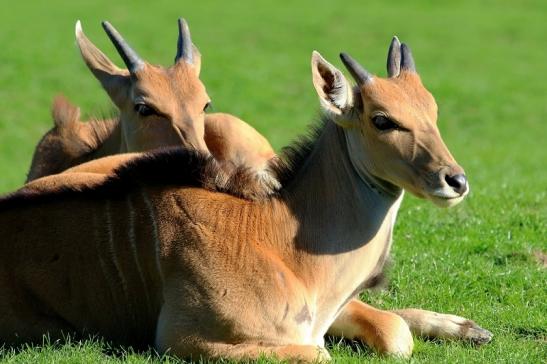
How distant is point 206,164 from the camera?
7.32 m

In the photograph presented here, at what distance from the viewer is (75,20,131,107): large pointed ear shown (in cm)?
1039

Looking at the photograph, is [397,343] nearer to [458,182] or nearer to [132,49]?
[458,182]

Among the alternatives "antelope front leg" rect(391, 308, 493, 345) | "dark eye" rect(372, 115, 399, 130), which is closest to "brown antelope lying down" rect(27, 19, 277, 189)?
"antelope front leg" rect(391, 308, 493, 345)

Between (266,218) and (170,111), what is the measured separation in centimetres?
283

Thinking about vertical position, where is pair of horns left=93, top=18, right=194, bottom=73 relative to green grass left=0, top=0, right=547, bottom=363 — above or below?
above

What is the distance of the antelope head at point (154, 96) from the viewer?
32.0 ft

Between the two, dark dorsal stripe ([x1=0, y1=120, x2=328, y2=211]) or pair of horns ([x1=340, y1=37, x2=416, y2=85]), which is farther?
dark dorsal stripe ([x1=0, y1=120, x2=328, y2=211])

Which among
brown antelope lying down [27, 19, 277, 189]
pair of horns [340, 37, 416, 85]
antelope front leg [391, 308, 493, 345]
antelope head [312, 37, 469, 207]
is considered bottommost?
antelope front leg [391, 308, 493, 345]

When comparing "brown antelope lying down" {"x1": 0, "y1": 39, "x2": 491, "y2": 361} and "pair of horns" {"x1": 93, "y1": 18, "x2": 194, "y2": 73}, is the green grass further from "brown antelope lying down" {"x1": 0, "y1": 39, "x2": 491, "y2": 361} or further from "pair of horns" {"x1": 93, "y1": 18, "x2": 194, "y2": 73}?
"pair of horns" {"x1": 93, "y1": 18, "x2": 194, "y2": 73}

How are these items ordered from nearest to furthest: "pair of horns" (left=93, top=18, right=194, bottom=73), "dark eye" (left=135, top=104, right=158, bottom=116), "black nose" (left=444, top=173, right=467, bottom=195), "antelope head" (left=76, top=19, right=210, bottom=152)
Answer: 1. "black nose" (left=444, top=173, right=467, bottom=195)
2. "antelope head" (left=76, top=19, right=210, bottom=152)
3. "dark eye" (left=135, top=104, right=158, bottom=116)
4. "pair of horns" (left=93, top=18, right=194, bottom=73)

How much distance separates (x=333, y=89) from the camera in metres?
7.20

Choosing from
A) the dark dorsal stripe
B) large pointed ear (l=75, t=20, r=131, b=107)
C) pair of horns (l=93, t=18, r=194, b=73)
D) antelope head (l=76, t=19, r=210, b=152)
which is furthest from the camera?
large pointed ear (l=75, t=20, r=131, b=107)

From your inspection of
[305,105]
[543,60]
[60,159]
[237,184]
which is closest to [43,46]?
[305,105]

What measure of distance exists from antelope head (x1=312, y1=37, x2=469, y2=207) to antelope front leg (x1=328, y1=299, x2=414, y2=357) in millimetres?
936
